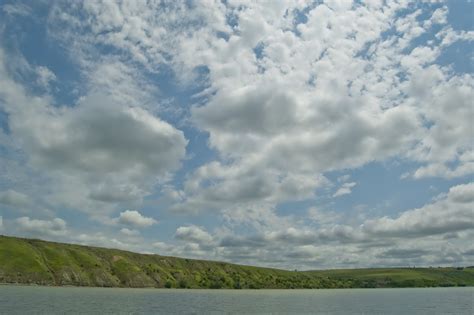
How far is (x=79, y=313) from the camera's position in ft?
301

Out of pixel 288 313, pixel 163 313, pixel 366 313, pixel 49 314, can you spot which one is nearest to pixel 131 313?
pixel 163 313

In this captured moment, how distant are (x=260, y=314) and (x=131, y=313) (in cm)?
3073

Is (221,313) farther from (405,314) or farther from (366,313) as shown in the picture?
(405,314)

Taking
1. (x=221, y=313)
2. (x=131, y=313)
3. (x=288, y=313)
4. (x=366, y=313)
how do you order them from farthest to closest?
1. (x=366, y=313)
2. (x=288, y=313)
3. (x=221, y=313)
4. (x=131, y=313)

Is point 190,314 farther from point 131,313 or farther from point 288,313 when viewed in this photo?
point 288,313

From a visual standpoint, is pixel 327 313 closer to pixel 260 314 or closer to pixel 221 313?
pixel 260 314

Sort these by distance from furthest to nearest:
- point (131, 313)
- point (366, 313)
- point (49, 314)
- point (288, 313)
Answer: point (366, 313) → point (288, 313) → point (131, 313) → point (49, 314)

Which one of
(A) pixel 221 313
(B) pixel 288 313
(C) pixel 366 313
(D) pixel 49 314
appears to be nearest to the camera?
(D) pixel 49 314

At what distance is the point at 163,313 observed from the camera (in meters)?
104

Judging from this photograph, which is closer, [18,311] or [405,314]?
[18,311]

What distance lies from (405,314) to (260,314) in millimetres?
44694

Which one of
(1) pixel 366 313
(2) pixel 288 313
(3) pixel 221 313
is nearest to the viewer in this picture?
(3) pixel 221 313

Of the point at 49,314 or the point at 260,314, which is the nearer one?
the point at 49,314

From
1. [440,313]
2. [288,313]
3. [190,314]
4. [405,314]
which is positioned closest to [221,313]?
[190,314]
